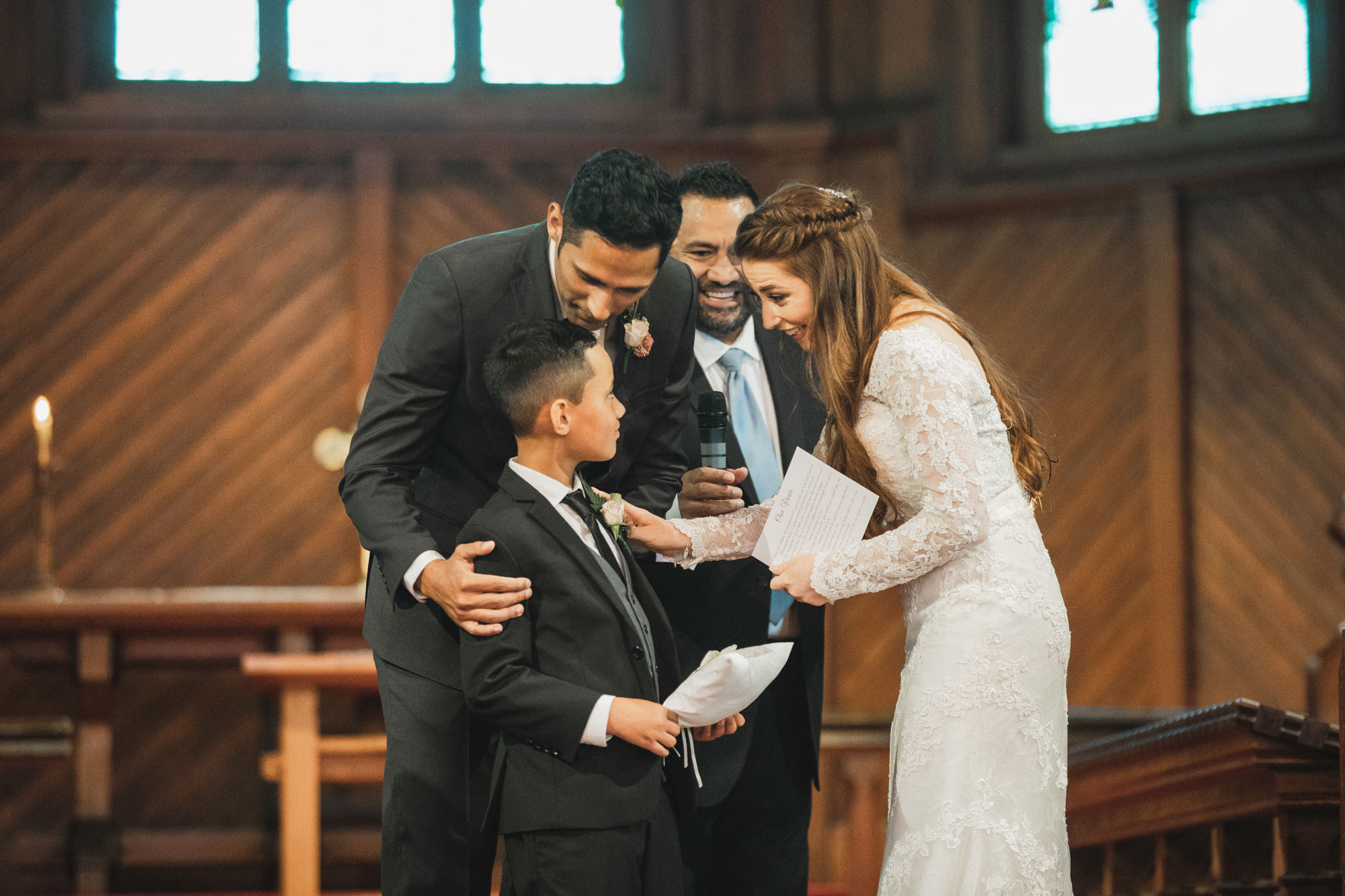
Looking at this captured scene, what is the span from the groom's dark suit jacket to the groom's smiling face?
99mm

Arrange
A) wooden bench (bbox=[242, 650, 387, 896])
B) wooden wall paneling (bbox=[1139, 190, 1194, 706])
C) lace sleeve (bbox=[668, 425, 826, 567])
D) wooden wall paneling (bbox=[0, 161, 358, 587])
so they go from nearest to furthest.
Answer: lace sleeve (bbox=[668, 425, 826, 567]) < wooden bench (bbox=[242, 650, 387, 896]) < wooden wall paneling (bbox=[1139, 190, 1194, 706]) < wooden wall paneling (bbox=[0, 161, 358, 587])

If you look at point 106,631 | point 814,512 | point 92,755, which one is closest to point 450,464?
point 814,512

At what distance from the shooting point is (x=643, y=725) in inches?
84.4

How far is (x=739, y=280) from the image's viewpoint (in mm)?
2996

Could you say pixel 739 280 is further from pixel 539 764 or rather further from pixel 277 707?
pixel 277 707

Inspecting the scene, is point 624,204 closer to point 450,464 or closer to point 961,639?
point 450,464

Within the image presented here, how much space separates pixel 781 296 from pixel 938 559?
0.55 m

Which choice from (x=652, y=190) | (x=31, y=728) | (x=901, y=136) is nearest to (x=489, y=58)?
(x=901, y=136)

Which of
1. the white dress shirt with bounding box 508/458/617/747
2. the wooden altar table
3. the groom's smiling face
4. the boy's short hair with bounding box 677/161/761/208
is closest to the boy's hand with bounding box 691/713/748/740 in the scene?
the white dress shirt with bounding box 508/458/617/747

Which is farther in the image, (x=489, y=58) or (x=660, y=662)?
(x=489, y=58)

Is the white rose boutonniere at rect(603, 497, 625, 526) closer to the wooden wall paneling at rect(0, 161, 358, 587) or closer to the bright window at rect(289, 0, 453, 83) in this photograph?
the wooden wall paneling at rect(0, 161, 358, 587)

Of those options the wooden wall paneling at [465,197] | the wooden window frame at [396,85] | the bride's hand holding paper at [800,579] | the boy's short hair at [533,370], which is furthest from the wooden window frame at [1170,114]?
the boy's short hair at [533,370]

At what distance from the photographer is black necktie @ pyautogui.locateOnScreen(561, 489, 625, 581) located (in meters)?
2.31

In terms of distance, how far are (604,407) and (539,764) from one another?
2.01ft
